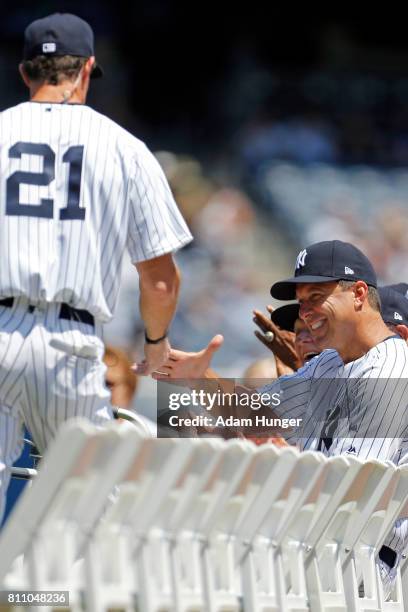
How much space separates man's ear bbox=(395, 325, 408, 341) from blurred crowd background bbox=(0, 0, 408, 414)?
4773mm

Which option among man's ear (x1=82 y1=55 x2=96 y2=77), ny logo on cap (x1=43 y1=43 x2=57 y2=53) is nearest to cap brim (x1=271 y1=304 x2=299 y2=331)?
man's ear (x1=82 y1=55 x2=96 y2=77)

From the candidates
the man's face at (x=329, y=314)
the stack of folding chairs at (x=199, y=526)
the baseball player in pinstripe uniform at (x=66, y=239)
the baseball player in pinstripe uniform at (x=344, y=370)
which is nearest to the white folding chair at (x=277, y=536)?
the stack of folding chairs at (x=199, y=526)

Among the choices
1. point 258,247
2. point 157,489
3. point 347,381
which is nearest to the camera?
point 157,489

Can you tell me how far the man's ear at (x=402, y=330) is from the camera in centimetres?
517

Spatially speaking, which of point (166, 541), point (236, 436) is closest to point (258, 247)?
point (236, 436)

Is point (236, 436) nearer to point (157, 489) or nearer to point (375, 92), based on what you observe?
point (157, 489)

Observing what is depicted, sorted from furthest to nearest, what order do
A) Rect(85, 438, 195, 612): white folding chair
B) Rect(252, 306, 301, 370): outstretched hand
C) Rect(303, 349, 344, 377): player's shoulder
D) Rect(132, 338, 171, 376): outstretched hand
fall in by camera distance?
Rect(252, 306, 301, 370): outstretched hand
Rect(303, 349, 344, 377): player's shoulder
Rect(132, 338, 171, 376): outstretched hand
Rect(85, 438, 195, 612): white folding chair

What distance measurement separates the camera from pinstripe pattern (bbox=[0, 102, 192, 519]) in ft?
11.8

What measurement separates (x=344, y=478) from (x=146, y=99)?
797 cm

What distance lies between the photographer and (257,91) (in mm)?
11414

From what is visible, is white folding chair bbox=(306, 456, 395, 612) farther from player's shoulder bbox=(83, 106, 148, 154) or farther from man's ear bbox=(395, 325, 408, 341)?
man's ear bbox=(395, 325, 408, 341)

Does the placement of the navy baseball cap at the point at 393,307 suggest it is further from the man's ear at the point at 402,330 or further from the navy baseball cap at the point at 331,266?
the navy baseball cap at the point at 331,266

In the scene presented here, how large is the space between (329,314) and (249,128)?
6.70 meters

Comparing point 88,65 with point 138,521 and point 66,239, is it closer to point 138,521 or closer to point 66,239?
point 66,239
